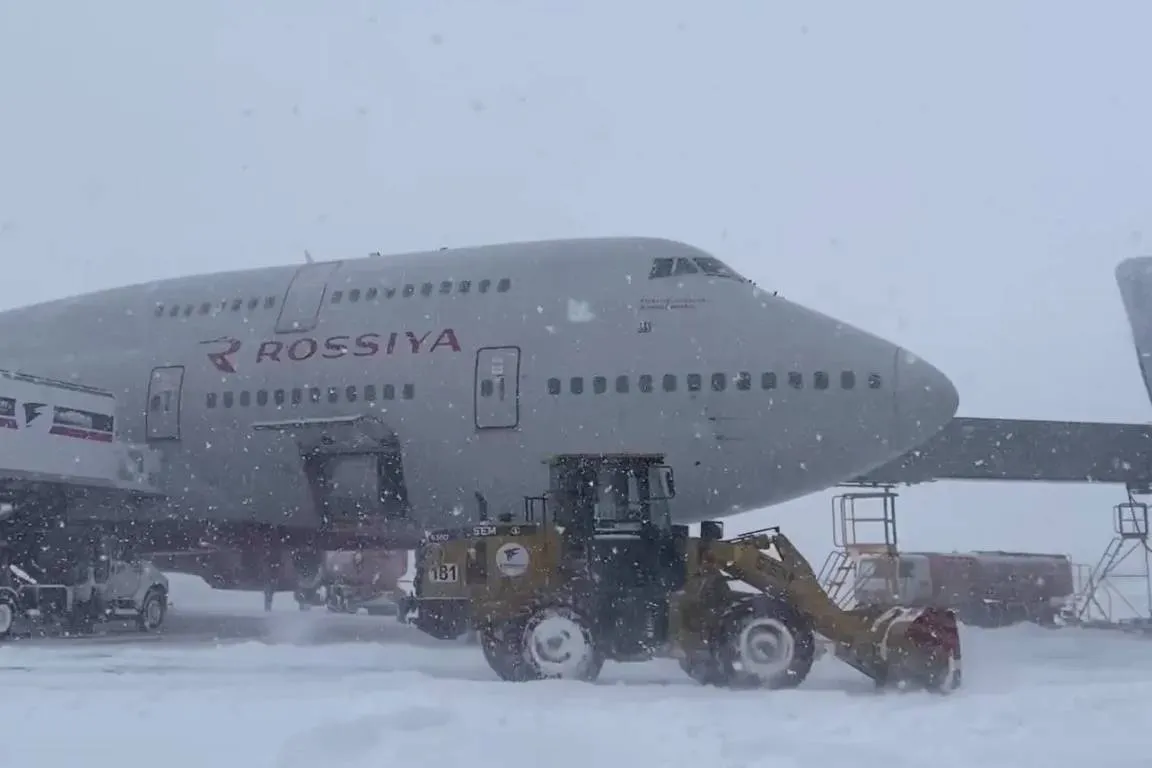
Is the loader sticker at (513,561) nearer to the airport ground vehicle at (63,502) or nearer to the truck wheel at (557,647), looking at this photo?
the truck wheel at (557,647)

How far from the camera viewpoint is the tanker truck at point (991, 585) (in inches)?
1258

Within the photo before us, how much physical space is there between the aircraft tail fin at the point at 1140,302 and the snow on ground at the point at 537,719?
17236 millimetres

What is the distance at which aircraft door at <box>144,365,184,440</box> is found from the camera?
2016 centimetres

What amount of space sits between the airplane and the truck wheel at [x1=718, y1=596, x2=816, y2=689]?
6062 millimetres

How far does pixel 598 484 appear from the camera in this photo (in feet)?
38.2

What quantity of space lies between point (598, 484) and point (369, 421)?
7696 millimetres

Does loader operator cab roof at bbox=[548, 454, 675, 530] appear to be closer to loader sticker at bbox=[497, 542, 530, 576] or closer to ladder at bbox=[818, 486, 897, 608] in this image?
loader sticker at bbox=[497, 542, 530, 576]

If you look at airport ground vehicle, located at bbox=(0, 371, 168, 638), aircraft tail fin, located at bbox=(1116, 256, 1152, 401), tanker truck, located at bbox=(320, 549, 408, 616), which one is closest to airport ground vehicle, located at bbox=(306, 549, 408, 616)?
tanker truck, located at bbox=(320, 549, 408, 616)

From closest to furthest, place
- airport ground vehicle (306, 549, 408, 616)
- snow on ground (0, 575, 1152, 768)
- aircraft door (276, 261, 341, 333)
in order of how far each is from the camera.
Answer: snow on ground (0, 575, 1152, 768), aircraft door (276, 261, 341, 333), airport ground vehicle (306, 549, 408, 616)

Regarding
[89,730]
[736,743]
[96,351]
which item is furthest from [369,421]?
[736,743]

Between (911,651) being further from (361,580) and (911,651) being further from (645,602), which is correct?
(361,580)

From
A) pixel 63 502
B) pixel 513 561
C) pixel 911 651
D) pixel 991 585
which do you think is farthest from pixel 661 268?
pixel 991 585

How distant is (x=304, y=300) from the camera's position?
65.8ft

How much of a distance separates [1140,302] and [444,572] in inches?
881
